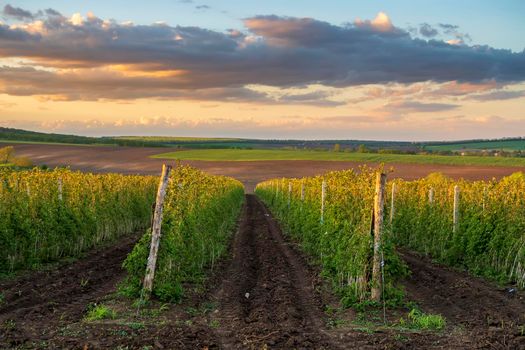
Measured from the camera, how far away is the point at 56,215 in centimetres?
1825

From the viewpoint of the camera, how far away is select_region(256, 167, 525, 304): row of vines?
12.4 m

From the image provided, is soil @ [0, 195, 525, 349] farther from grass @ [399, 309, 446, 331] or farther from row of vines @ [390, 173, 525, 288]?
row of vines @ [390, 173, 525, 288]

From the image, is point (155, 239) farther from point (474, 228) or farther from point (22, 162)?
point (22, 162)

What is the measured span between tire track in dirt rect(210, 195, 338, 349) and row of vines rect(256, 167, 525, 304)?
0.95m

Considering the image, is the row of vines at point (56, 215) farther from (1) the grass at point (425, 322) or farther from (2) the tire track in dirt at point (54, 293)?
(1) the grass at point (425, 322)

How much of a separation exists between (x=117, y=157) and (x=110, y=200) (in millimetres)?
73542

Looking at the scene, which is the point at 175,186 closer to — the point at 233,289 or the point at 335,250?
the point at 233,289

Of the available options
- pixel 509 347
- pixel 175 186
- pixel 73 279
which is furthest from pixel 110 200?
pixel 509 347

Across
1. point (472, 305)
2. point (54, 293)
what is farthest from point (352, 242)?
point (54, 293)

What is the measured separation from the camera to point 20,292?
42.0 feet

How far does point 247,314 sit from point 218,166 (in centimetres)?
8565

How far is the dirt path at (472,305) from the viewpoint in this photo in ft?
30.4

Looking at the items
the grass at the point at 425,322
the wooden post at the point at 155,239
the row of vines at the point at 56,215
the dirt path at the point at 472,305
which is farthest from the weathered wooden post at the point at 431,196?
the wooden post at the point at 155,239

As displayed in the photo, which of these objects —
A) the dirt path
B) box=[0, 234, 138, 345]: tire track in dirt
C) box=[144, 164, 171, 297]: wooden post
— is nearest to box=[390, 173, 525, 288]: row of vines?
the dirt path
